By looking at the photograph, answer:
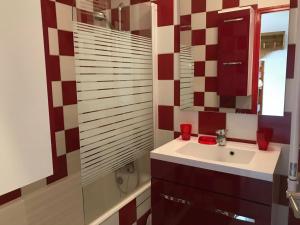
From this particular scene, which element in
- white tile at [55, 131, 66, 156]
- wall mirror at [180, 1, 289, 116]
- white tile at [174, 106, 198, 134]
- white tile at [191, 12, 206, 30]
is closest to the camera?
wall mirror at [180, 1, 289, 116]

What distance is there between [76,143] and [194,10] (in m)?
1.14

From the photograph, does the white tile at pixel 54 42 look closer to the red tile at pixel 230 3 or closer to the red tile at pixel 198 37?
the red tile at pixel 198 37

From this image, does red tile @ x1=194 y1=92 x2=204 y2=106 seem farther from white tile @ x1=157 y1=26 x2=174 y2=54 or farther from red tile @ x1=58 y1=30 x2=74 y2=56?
red tile @ x1=58 y1=30 x2=74 y2=56

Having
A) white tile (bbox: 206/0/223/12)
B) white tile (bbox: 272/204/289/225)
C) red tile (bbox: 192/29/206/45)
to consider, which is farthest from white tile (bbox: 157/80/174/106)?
white tile (bbox: 272/204/289/225)

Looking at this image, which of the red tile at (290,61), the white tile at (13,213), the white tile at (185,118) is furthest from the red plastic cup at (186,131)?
the white tile at (13,213)

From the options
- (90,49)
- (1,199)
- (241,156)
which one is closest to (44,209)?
(1,199)

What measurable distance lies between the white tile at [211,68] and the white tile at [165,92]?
0.27m

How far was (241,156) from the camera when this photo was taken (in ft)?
4.37

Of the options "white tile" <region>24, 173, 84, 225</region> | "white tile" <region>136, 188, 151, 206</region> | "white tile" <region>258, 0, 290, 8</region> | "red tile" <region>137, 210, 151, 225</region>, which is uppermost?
"white tile" <region>258, 0, 290, 8</region>

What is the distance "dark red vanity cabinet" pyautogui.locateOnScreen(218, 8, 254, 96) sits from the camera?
1.34m

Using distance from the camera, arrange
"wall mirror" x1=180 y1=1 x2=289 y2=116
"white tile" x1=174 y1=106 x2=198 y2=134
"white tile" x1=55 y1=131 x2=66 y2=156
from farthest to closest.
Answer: "white tile" x1=174 y1=106 x2=198 y2=134 → "white tile" x1=55 y1=131 x2=66 y2=156 → "wall mirror" x1=180 y1=1 x2=289 y2=116

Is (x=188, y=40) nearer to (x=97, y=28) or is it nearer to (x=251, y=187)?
(x=97, y=28)

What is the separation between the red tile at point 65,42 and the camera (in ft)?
4.50

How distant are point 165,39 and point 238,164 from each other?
3.22ft
